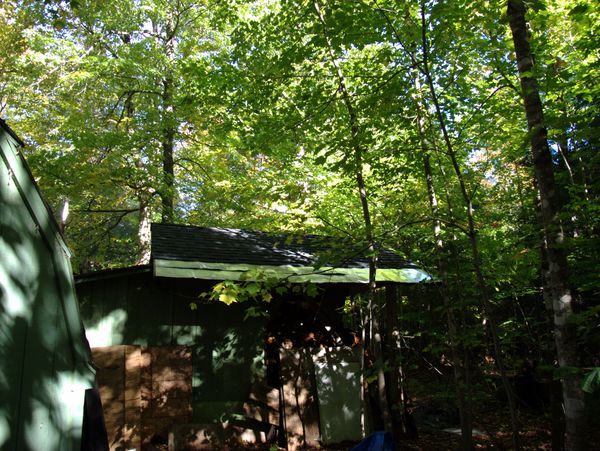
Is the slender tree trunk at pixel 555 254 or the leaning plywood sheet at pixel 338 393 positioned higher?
the slender tree trunk at pixel 555 254

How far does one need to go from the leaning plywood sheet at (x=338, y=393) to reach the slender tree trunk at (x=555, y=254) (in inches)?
200

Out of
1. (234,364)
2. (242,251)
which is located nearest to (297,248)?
(242,251)

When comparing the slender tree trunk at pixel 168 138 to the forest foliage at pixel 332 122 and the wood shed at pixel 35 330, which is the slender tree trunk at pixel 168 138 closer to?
the forest foliage at pixel 332 122

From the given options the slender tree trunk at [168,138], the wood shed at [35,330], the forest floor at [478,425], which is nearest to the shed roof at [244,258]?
→ the forest floor at [478,425]

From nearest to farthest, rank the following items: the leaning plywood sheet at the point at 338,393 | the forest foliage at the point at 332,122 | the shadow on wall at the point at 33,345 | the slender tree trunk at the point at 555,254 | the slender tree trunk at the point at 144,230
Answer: the shadow on wall at the point at 33,345
the slender tree trunk at the point at 555,254
the forest foliage at the point at 332,122
the leaning plywood sheet at the point at 338,393
the slender tree trunk at the point at 144,230

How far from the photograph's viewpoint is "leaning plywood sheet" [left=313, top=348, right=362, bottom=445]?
784 centimetres

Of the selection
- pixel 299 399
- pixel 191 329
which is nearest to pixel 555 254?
pixel 299 399

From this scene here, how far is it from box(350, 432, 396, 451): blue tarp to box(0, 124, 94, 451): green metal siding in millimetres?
3410

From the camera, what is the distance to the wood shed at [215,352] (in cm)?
695

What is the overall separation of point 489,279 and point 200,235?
18.2 ft

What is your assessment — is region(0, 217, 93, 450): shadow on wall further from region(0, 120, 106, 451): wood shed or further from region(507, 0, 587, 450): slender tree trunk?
region(507, 0, 587, 450): slender tree trunk

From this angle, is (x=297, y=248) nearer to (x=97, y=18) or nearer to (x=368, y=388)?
(x=368, y=388)

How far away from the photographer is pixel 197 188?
16172 millimetres

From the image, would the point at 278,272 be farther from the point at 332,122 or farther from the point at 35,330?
the point at 35,330
